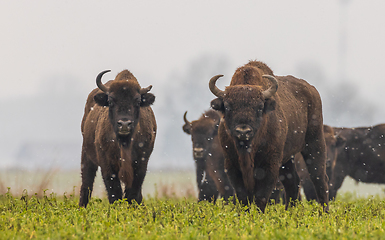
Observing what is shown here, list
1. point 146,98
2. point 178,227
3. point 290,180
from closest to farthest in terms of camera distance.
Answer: point 178,227 → point 146,98 → point 290,180

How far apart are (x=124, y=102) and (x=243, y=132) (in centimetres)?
223

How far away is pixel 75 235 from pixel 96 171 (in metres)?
5.27

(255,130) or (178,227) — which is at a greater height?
(255,130)

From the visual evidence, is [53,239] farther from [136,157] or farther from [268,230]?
[136,157]

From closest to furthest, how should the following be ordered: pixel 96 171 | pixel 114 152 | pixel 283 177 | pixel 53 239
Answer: pixel 53 239, pixel 114 152, pixel 283 177, pixel 96 171

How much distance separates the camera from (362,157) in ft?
55.2

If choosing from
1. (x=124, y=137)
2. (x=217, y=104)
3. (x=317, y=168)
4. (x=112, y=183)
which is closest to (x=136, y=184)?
(x=112, y=183)

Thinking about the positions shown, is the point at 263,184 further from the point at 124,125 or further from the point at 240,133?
the point at 124,125

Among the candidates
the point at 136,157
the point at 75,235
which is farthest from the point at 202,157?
the point at 75,235

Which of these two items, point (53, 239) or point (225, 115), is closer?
point (53, 239)

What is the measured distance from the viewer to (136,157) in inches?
327

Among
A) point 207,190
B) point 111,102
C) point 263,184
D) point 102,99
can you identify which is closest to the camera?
point 263,184

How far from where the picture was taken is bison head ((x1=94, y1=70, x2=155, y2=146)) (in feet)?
25.6

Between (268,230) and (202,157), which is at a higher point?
(202,157)
